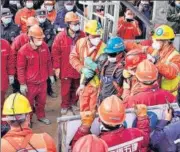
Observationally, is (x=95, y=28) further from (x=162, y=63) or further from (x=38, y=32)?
(x=162, y=63)

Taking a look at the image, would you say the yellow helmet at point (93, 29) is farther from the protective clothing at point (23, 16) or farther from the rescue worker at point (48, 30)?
the protective clothing at point (23, 16)

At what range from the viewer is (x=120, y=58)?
6.10 metres

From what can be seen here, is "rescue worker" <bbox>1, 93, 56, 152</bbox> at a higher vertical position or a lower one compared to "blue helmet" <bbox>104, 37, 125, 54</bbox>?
lower

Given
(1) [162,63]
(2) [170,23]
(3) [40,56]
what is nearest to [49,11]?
(2) [170,23]

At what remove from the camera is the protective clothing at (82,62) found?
22.6 feet

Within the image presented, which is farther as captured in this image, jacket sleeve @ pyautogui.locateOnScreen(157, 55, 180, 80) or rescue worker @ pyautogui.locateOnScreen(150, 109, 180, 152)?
jacket sleeve @ pyautogui.locateOnScreen(157, 55, 180, 80)

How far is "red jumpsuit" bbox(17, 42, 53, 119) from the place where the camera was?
709 centimetres

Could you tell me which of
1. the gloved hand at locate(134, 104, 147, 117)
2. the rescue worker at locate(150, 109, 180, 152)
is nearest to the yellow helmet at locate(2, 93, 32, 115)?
the gloved hand at locate(134, 104, 147, 117)

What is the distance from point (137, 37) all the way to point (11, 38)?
3063 mm

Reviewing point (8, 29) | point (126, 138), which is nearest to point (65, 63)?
point (8, 29)

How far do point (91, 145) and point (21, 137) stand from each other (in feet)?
2.37

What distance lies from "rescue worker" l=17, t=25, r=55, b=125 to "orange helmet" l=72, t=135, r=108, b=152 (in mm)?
3723

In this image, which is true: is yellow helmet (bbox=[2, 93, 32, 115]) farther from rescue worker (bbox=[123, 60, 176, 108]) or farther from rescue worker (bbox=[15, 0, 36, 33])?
rescue worker (bbox=[15, 0, 36, 33])

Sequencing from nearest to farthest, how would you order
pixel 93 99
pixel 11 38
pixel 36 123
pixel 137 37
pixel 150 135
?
pixel 150 135
pixel 93 99
pixel 36 123
pixel 11 38
pixel 137 37
